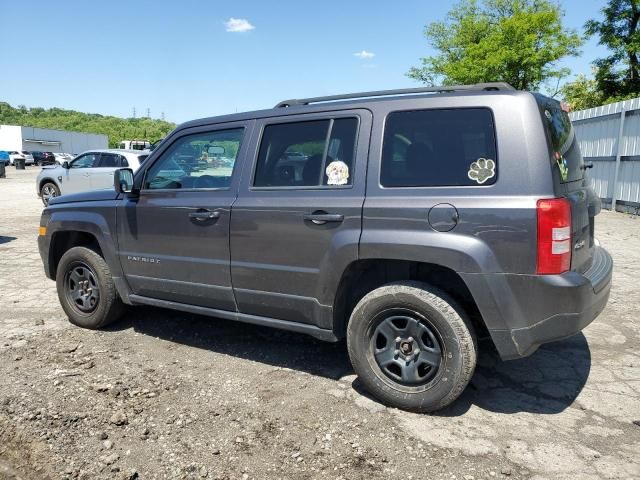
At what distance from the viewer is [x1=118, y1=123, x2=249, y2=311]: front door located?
3.95m

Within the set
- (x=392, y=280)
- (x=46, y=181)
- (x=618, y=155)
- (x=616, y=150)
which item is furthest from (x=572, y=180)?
(x=46, y=181)

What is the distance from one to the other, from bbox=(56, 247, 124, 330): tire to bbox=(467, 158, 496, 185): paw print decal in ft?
10.7

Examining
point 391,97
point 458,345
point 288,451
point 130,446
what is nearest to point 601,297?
point 458,345

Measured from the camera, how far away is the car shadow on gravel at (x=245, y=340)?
414 centimetres

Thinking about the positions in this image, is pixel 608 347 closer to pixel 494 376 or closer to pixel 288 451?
pixel 494 376

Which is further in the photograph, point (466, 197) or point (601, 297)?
point (601, 297)

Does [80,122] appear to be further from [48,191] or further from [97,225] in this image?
[97,225]

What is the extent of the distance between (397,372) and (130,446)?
5.40ft

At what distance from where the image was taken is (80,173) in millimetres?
14375

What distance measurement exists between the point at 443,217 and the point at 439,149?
0.45 m

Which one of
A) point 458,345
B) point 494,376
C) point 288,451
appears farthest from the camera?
point 494,376

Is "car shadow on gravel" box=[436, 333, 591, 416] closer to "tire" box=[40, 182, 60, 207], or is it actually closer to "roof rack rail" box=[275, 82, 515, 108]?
"roof rack rail" box=[275, 82, 515, 108]

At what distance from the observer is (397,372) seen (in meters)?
3.40

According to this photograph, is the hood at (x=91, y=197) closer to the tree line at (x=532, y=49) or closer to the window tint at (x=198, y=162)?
the window tint at (x=198, y=162)
